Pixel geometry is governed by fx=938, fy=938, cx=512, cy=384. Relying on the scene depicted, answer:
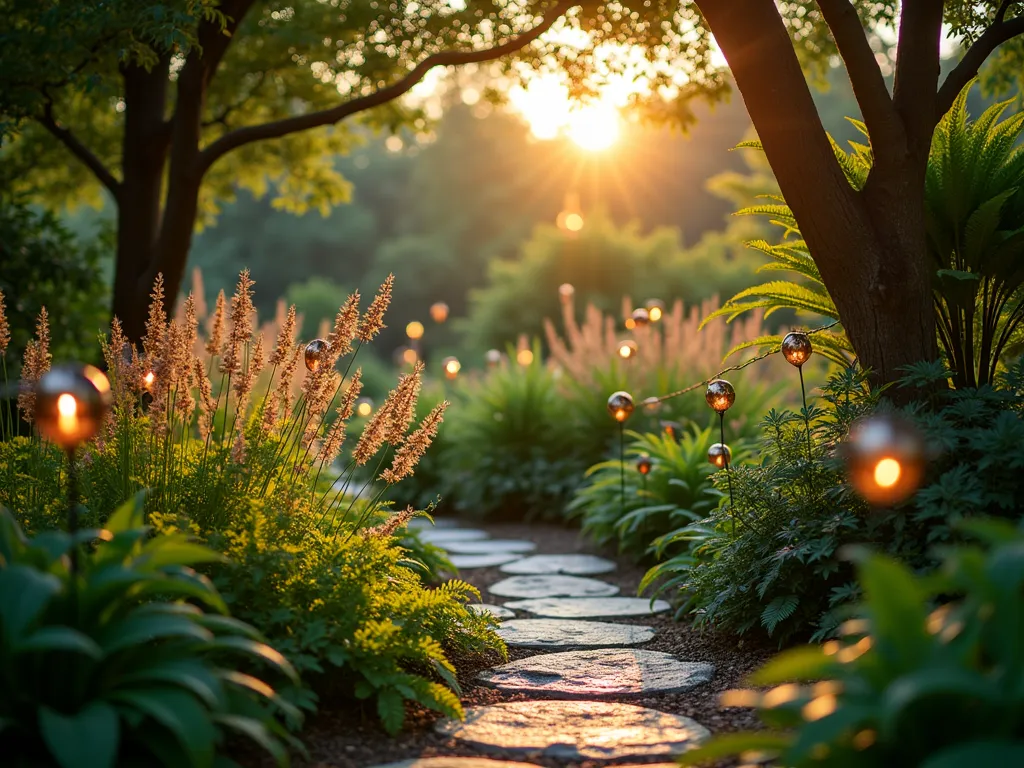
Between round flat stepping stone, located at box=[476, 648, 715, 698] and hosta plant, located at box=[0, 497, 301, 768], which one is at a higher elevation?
hosta plant, located at box=[0, 497, 301, 768]

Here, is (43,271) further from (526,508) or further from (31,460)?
(31,460)

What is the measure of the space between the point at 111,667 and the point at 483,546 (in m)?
4.37

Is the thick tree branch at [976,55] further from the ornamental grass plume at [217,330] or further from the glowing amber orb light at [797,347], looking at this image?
the ornamental grass plume at [217,330]

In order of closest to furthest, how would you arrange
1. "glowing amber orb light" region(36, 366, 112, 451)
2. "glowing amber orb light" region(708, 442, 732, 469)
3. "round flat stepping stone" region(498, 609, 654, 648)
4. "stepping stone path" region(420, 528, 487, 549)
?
"glowing amber orb light" region(36, 366, 112, 451), "round flat stepping stone" region(498, 609, 654, 648), "glowing amber orb light" region(708, 442, 732, 469), "stepping stone path" region(420, 528, 487, 549)

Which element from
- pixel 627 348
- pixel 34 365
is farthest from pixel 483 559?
pixel 34 365

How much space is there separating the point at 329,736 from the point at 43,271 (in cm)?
604

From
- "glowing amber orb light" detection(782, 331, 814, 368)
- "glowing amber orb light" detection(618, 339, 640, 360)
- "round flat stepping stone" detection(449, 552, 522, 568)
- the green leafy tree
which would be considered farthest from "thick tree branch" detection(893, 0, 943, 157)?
"round flat stepping stone" detection(449, 552, 522, 568)

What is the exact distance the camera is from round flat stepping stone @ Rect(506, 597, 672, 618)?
4129 mm

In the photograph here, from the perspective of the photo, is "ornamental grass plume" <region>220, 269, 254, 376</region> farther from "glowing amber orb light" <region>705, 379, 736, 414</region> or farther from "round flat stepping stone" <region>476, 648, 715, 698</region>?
"glowing amber orb light" <region>705, 379, 736, 414</region>

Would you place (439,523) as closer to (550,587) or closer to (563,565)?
(563,565)

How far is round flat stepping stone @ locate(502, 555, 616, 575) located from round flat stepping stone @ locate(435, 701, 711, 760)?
243 cm

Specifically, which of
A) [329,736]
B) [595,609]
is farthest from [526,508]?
[329,736]

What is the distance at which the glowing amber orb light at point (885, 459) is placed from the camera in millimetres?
2289

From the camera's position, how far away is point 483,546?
6.19 m
